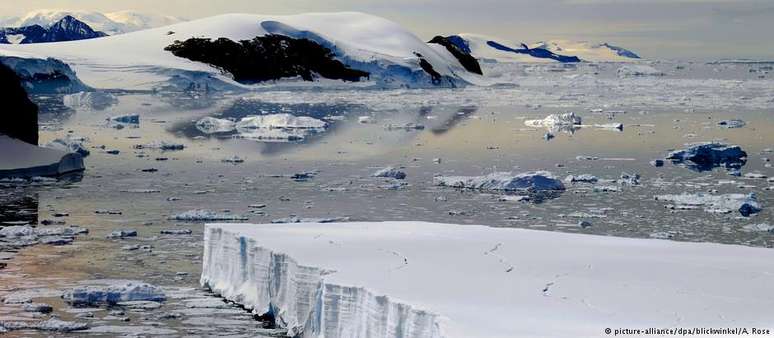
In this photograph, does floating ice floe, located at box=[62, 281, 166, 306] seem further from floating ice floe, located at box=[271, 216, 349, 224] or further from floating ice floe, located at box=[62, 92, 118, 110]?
floating ice floe, located at box=[62, 92, 118, 110]

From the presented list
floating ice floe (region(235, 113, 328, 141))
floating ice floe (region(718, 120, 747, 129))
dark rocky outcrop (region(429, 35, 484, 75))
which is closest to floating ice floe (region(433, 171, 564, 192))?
floating ice floe (region(235, 113, 328, 141))

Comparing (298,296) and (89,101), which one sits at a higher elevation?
(89,101)

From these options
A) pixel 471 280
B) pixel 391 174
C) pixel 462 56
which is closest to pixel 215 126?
pixel 391 174

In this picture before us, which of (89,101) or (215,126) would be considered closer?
(215,126)

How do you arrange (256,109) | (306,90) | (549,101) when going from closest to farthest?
(256,109)
(549,101)
(306,90)

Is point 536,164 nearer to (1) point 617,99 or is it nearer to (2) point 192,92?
(1) point 617,99

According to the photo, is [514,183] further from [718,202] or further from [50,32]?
[50,32]

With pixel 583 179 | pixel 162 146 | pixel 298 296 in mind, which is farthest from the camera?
pixel 162 146

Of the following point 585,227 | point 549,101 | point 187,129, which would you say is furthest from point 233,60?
point 585,227
